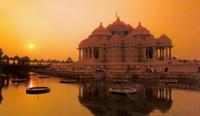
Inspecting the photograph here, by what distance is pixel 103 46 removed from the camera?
39.2 metres

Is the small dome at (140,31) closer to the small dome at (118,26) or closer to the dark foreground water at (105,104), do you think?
the small dome at (118,26)

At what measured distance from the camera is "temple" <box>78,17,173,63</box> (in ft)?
122

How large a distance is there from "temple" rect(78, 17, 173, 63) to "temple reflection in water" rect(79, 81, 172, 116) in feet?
56.5

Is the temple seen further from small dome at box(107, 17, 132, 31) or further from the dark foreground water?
the dark foreground water

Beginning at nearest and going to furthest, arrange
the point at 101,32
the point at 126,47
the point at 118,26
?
the point at 126,47 < the point at 101,32 < the point at 118,26

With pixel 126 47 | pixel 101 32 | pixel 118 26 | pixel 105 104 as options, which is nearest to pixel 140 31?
pixel 126 47

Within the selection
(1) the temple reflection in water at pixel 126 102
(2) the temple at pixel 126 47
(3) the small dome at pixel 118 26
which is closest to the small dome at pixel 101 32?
(2) the temple at pixel 126 47

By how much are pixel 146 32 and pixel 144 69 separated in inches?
435

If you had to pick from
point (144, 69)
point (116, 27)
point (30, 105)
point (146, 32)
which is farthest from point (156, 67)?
point (30, 105)

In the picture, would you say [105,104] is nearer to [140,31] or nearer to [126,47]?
[126,47]

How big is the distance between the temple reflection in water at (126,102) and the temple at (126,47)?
17235mm

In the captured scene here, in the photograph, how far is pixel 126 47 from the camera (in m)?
37.7

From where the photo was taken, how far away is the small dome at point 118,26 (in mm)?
42812

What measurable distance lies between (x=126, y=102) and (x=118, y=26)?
1114 inches
